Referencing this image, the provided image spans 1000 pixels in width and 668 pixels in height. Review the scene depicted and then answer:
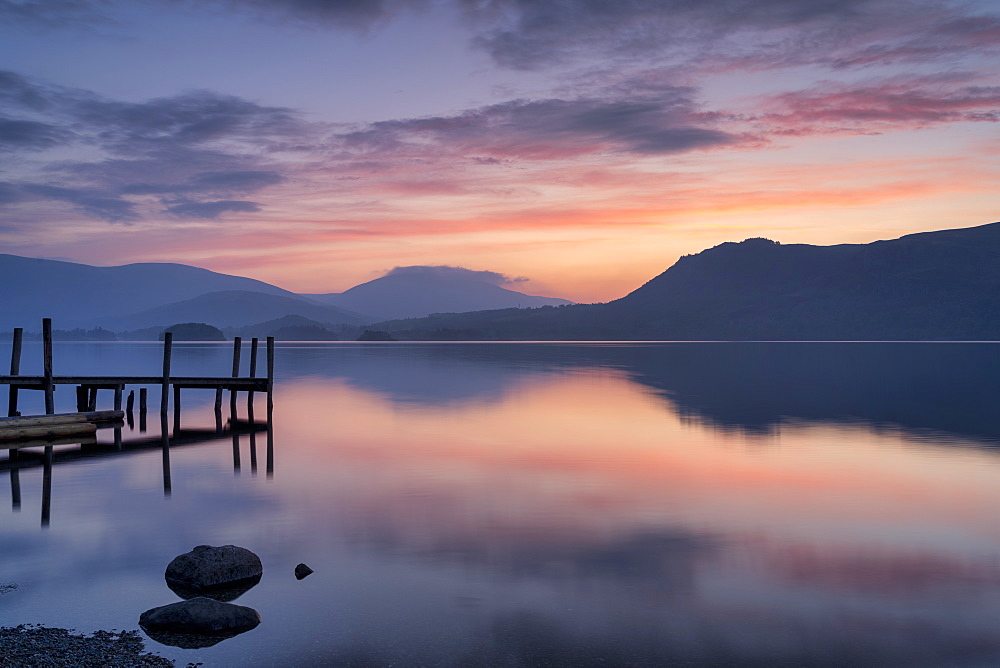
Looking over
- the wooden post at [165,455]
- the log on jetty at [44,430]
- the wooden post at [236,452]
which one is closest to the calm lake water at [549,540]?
the wooden post at [165,455]

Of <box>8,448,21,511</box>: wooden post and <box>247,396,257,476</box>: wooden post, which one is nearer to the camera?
<box>8,448,21,511</box>: wooden post

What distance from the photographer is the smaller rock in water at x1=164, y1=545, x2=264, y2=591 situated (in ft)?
42.3

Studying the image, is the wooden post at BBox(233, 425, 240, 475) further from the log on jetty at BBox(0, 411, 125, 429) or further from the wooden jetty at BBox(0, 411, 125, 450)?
the log on jetty at BBox(0, 411, 125, 429)

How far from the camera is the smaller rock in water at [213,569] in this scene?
1289 cm

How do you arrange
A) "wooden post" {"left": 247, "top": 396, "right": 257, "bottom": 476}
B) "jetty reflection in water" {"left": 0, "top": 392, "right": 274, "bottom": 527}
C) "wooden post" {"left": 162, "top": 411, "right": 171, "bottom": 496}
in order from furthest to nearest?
"wooden post" {"left": 247, "top": 396, "right": 257, "bottom": 476}, "jetty reflection in water" {"left": 0, "top": 392, "right": 274, "bottom": 527}, "wooden post" {"left": 162, "top": 411, "right": 171, "bottom": 496}

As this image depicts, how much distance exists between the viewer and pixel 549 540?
52.6 feet

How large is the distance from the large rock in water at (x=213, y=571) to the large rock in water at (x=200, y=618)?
5.10 feet

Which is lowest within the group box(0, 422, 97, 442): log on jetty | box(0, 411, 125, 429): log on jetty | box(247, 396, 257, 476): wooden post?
box(247, 396, 257, 476): wooden post

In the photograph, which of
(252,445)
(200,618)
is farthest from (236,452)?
(200,618)

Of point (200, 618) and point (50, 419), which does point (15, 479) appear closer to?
point (50, 419)

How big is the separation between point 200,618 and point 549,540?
7287 millimetres

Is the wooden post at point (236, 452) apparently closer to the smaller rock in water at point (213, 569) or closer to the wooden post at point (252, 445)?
the wooden post at point (252, 445)

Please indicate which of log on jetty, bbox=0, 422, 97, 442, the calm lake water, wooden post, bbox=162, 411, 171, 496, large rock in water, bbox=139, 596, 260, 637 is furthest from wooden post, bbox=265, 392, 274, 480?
large rock in water, bbox=139, 596, 260, 637

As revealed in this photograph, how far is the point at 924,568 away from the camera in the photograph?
14.3m
